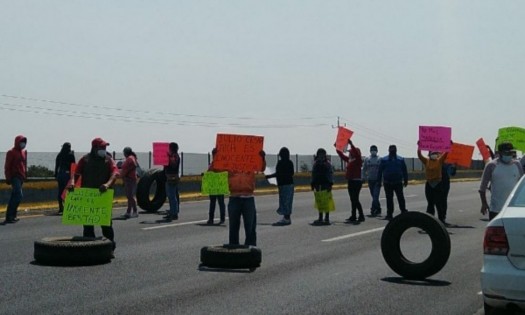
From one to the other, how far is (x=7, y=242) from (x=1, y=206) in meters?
7.40

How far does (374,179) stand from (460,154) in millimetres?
2533

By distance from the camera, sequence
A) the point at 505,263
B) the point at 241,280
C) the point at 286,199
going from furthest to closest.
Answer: the point at 286,199 < the point at 241,280 < the point at 505,263

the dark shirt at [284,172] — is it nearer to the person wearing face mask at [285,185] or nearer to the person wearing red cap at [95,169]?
the person wearing face mask at [285,185]

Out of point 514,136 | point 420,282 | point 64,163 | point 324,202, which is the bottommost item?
point 420,282

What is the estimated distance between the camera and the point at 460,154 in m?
20.7

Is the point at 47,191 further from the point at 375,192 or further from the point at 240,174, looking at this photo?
the point at 240,174

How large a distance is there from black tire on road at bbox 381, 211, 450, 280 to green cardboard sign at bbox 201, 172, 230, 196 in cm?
680

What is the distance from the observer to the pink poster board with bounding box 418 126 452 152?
17875 mm

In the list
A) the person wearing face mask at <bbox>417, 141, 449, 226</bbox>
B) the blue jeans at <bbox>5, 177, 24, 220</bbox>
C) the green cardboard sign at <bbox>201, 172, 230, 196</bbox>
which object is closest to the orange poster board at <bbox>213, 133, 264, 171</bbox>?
the green cardboard sign at <bbox>201, 172, 230, 196</bbox>

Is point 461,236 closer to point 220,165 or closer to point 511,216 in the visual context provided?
point 220,165

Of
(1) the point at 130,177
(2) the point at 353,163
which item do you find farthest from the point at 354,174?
(1) the point at 130,177

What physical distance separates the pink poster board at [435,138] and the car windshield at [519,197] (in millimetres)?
10406

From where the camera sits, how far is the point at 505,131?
1906cm

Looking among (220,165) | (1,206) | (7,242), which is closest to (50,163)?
(1,206)
